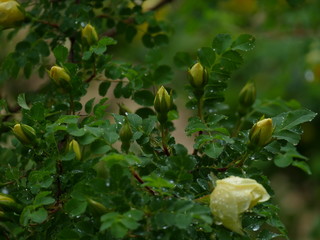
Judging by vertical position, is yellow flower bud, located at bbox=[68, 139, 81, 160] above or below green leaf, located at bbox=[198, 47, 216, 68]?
below

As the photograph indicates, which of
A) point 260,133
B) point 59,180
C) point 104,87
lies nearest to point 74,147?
point 59,180

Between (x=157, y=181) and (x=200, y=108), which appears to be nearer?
(x=157, y=181)

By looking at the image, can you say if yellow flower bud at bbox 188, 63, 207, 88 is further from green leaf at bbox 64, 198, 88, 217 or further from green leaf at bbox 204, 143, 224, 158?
green leaf at bbox 64, 198, 88, 217

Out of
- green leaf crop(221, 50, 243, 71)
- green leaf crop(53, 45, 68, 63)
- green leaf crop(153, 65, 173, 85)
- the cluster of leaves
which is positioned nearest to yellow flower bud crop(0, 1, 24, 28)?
the cluster of leaves

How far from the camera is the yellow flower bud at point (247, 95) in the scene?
90cm

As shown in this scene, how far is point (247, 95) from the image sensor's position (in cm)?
91

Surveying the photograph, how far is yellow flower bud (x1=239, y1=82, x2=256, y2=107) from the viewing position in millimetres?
901

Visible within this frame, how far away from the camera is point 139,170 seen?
0.81 metres

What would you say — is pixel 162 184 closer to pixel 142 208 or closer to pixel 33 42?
pixel 142 208

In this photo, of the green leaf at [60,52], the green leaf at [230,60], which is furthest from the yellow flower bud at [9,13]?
the green leaf at [230,60]

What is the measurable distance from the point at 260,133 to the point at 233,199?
140mm

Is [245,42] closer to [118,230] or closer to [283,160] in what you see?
[283,160]

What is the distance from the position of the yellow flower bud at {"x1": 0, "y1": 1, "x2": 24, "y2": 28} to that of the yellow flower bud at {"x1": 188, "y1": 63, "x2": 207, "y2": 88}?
1.11 ft

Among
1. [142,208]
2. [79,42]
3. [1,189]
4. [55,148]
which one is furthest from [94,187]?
[79,42]
